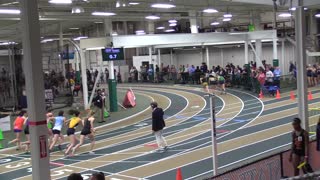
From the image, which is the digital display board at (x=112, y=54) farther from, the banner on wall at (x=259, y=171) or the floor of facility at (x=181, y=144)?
the banner on wall at (x=259, y=171)

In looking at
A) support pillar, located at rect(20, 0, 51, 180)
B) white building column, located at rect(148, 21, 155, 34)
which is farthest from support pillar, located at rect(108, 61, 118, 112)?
white building column, located at rect(148, 21, 155, 34)

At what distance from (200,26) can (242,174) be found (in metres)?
39.1

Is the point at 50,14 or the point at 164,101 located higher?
the point at 50,14

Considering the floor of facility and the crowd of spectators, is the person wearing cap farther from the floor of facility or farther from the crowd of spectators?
the crowd of spectators

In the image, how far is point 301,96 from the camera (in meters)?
11.9

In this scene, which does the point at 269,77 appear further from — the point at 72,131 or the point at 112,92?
the point at 72,131

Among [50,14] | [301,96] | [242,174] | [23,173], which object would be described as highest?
[50,14]

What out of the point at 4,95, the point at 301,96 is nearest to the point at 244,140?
the point at 301,96

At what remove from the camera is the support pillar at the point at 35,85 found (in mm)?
7828

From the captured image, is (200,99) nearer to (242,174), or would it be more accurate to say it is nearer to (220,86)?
(220,86)

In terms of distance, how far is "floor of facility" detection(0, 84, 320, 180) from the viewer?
13211 mm

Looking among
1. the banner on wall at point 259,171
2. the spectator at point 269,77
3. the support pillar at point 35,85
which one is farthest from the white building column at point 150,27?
the support pillar at point 35,85

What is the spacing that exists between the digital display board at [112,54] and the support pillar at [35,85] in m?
14.9

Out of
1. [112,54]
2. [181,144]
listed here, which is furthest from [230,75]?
[181,144]
